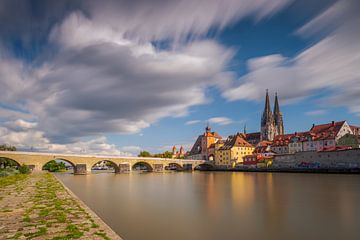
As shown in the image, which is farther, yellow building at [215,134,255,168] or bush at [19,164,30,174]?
yellow building at [215,134,255,168]

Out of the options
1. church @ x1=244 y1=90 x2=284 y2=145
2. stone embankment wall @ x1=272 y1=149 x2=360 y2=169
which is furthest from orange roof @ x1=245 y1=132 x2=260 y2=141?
stone embankment wall @ x1=272 y1=149 x2=360 y2=169

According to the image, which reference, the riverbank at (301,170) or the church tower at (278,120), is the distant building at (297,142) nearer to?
the riverbank at (301,170)

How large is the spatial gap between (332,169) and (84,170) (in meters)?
43.8

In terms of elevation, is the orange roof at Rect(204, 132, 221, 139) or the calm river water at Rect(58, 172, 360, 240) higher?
the orange roof at Rect(204, 132, 221, 139)

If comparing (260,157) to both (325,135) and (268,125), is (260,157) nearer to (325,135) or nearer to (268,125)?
(325,135)

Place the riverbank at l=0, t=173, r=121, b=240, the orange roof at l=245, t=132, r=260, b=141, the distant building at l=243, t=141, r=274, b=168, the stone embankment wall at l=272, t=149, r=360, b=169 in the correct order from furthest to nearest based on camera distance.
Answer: the orange roof at l=245, t=132, r=260, b=141 < the distant building at l=243, t=141, r=274, b=168 < the stone embankment wall at l=272, t=149, r=360, b=169 < the riverbank at l=0, t=173, r=121, b=240

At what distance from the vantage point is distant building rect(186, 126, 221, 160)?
3575 inches

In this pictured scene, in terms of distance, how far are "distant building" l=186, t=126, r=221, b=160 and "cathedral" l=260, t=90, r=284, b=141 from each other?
15.7 metres

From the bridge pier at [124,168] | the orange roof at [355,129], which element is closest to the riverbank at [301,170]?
the orange roof at [355,129]

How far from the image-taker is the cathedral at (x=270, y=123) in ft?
313

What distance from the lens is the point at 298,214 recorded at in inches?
492

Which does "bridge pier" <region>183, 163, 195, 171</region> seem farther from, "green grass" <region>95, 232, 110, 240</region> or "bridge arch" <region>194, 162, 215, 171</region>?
"green grass" <region>95, 232, 110, 240</region>

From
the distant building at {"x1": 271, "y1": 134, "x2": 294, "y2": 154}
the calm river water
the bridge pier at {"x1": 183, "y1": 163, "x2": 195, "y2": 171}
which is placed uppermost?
the distant building at {"x1": 271, "y1": 134, "x2": 294, "y2": 154}

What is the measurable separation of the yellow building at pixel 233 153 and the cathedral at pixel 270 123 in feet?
60.0
